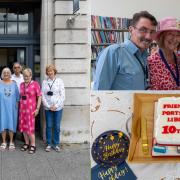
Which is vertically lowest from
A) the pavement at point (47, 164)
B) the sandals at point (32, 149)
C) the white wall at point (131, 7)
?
the pavement at point (47, 164)

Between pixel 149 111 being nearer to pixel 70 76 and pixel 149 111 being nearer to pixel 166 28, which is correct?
pixel 166 28

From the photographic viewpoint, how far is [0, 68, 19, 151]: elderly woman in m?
9.46

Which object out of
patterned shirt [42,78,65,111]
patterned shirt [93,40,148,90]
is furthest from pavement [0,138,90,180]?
patterned shirt [93,40,148,90]

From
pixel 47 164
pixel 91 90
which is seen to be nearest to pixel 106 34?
pixel 91 90

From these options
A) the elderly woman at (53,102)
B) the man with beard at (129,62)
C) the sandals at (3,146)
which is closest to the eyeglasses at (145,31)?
the man with beard at (129,62)

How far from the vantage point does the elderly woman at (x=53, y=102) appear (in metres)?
9.34

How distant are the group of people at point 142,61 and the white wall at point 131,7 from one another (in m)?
0.09

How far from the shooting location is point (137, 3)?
3156mm

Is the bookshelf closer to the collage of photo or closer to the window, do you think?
the collage of photo

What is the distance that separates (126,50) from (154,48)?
48 cm

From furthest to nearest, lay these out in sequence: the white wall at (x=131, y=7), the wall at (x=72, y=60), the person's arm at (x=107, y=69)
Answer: the wall at (x=72, y=60) < the person's arm at (x=107, y=69) < the white wall at (x=131, y=7)

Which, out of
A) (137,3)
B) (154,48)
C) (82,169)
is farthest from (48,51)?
(137,3)

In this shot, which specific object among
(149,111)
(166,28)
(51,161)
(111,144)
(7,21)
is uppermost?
(7,21)

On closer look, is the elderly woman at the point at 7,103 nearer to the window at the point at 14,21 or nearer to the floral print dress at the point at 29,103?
the floral print dress at the point at 29,103
